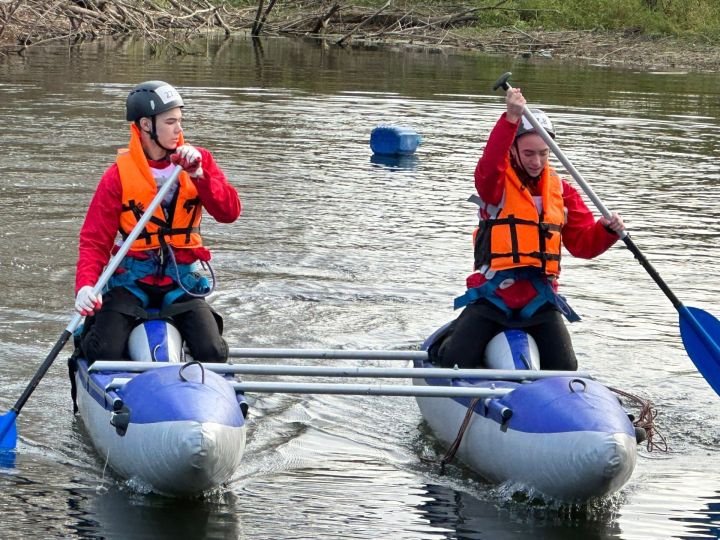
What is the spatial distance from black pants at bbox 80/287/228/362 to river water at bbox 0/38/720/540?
1.45ft

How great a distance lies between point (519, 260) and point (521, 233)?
12 cm

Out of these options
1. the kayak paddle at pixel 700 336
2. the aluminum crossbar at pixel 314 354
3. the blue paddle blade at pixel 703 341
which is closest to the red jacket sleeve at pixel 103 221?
the aluminum crossbar at pixel 314 354

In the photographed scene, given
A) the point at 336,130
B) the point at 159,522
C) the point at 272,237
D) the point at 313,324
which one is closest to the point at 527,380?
the point at 159,522

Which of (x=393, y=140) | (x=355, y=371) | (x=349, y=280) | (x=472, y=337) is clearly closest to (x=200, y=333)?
(x=355, y=371)

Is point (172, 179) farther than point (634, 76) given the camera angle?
No

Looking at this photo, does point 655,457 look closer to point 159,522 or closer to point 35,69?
point 159,522

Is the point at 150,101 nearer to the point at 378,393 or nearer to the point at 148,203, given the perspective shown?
the point at 148,203

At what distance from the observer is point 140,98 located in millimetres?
5441

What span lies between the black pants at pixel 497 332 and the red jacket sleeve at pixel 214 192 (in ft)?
3.77

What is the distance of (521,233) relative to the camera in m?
5.46

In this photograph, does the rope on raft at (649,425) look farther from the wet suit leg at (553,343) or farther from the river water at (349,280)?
the wet suit leg at (553,343)

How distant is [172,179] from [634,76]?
2119 centimetres

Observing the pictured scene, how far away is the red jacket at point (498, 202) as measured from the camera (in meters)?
5.34

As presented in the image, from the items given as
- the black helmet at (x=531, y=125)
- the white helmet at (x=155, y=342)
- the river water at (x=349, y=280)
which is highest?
the black helmet at (x=531, y=125)
